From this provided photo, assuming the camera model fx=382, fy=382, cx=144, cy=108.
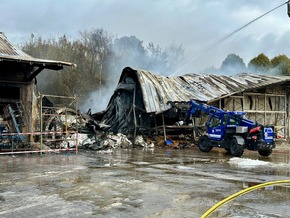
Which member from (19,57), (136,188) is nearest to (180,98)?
(19,57)

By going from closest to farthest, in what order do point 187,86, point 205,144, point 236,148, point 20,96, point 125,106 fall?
point 236,148 < point 20,96 < point 205,144 < point 125,106 < point 187,86

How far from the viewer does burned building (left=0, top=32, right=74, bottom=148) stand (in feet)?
54.8

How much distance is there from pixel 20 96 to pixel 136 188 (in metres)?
10.5

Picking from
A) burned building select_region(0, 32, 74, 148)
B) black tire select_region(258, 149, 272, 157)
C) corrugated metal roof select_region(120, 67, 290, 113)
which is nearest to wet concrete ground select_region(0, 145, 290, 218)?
black tire select_region(258, 149, 272, 157)

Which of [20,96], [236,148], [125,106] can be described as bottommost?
[236,148]

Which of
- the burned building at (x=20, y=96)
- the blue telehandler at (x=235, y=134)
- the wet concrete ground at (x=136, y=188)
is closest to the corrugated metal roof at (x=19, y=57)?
the burned building at (x=20, y=96)

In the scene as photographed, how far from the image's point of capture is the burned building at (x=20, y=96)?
54.8 ft

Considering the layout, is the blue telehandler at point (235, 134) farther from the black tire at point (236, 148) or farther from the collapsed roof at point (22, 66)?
the collapsed roof at point (22, 66)

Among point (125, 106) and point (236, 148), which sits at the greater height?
point (125, 106)

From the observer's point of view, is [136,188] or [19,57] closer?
[136,188]

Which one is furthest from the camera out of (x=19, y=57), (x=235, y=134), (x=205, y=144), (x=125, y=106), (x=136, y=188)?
(x=125, y=106)

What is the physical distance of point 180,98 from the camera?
75.8ft

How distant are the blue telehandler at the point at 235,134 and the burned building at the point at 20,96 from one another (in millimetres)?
7146

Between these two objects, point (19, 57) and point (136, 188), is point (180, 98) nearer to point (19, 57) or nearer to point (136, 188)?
point (19, 57)
